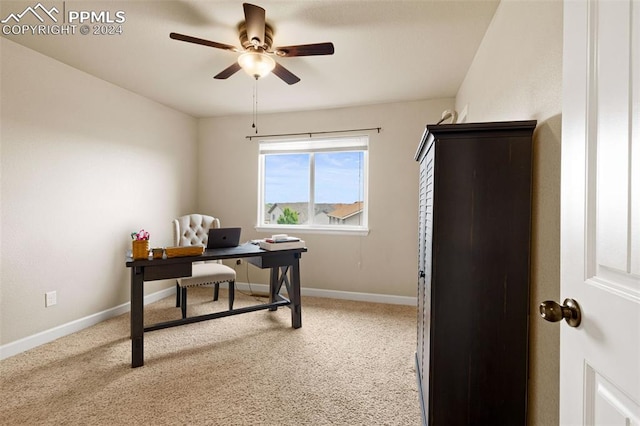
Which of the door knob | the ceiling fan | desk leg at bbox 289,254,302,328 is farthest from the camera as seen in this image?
desk leg at bbox 289,254,302,328

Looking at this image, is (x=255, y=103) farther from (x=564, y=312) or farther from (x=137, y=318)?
(x=564, y=312)

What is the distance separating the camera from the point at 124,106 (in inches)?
134

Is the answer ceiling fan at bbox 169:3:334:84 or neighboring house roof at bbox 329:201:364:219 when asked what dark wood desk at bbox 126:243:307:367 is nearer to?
neighboring house roof at bbox 329:201:364:219

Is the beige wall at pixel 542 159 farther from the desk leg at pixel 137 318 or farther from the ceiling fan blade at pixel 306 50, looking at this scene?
the desk leg at pixel 137 318

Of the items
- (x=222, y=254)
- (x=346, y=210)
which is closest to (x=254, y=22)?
(x=222, y=254)

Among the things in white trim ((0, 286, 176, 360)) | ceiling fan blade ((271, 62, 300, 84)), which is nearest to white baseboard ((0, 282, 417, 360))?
white trim ((0, 286, 176, 360))

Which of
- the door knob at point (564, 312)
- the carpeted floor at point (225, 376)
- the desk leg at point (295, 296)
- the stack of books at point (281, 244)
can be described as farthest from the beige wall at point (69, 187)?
the door knob at point (564, 312)

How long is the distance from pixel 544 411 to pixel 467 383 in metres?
0.27

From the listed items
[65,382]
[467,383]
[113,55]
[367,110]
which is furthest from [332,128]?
[65,382]

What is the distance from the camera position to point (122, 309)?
3408 mm

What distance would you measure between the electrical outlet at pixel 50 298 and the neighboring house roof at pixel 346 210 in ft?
9.75

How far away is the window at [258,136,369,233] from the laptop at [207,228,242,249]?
1.27 metres

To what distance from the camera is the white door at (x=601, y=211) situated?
562 millimetres

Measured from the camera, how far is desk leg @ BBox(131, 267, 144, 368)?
7.45ft
